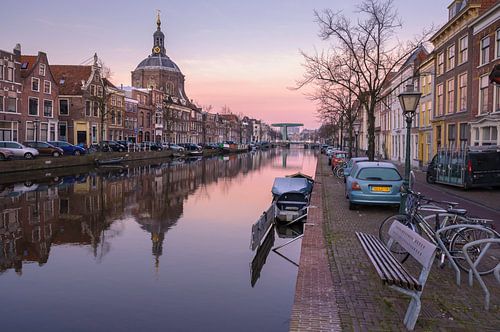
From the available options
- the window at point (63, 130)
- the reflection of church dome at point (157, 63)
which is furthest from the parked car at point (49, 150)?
the reflection of church dome at point (157, 63)

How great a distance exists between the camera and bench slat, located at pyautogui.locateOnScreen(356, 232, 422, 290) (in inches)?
201

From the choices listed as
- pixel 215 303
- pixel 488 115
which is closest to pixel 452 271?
pixel 215 303

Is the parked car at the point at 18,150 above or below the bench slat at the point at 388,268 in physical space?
above

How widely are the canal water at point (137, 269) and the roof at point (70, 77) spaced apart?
144 feet

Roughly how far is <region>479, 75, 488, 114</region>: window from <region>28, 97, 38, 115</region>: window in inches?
1733

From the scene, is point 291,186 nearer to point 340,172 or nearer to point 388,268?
point 388,268

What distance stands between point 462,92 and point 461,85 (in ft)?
1.59

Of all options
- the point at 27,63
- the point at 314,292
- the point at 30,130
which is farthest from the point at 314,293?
the point at 27,63

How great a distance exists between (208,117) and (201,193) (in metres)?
103

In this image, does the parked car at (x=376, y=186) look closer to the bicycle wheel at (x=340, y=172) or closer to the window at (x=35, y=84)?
the bicycle wheel at (x=340, y=172)

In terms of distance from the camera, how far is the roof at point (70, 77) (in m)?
59.2

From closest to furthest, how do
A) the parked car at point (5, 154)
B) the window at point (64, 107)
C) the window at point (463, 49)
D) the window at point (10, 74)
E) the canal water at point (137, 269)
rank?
the canal water at point (137, 269) < the window at point (463, 49) < the parked car at point (5, 154) < the window at point (10, 74) < the window at point (64, 107)

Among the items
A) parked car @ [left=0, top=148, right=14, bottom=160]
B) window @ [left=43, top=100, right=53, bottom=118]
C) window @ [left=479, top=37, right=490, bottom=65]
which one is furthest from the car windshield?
window @ [left=43, top=100, right=53, bottom=118]

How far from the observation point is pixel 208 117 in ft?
412
